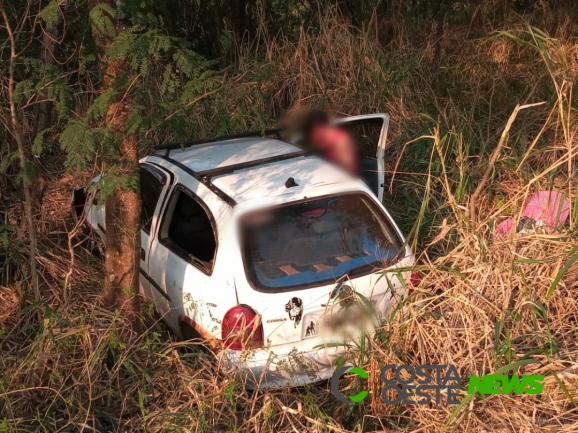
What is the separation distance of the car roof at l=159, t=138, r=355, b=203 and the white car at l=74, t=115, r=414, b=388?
13mm

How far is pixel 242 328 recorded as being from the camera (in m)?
3.61

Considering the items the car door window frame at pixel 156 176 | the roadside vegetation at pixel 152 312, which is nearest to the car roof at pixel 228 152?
the car door window frame at pixel 156 176

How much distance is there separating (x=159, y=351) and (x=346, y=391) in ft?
3.77

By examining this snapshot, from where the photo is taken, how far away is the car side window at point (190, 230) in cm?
397

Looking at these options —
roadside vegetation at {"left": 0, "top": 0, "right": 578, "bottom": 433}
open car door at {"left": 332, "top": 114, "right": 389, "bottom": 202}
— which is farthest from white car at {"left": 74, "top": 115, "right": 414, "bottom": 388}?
open car door at {"left": 332, "top": 114, "right": 389, "bottom": 202}

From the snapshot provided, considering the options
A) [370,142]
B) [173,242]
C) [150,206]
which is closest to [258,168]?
[173,242]

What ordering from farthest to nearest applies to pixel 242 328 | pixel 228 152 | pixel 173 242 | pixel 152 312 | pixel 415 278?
pixel 228 152, pixel 173 242, pixel 152 312, pixel 415 278, pixel 242 328

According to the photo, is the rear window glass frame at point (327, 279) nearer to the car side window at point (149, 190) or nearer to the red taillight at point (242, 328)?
the red taillight at point (242, 328)

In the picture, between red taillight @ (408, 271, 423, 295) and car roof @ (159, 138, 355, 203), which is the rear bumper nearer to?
red taillight @ (408, 271, 423, 295)

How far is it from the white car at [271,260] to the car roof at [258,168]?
0.01 m

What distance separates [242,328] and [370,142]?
258cm

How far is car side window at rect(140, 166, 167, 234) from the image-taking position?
4.60 m

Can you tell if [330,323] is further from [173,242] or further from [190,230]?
[173,242]

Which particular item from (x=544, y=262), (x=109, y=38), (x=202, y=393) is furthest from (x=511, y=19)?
(x=202, y=393)
